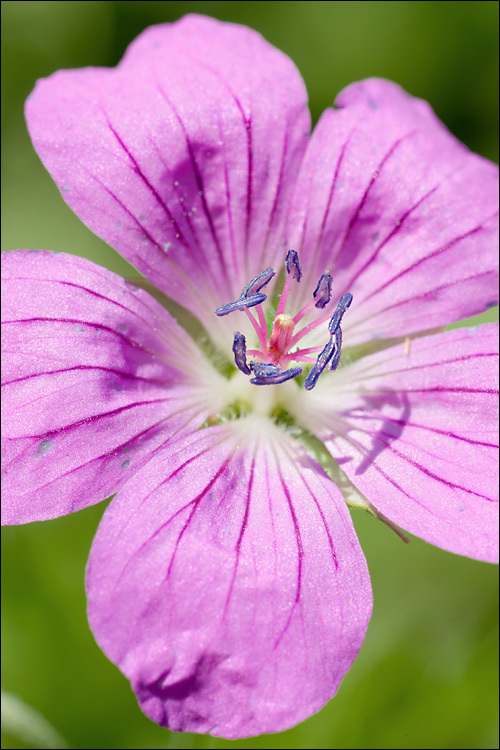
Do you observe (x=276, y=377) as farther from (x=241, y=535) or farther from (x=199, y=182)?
(x=199, y=182)

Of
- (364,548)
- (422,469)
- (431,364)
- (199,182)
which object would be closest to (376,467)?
(422,469)

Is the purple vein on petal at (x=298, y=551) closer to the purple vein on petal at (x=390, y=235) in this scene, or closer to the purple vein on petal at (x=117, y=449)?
the purple vein on petal at (x=117, y=449)

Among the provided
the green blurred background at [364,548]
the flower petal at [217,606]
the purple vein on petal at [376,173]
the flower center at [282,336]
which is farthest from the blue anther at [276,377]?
the green blurred background at [364,548]

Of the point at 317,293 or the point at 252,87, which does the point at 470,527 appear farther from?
the point at 252,87

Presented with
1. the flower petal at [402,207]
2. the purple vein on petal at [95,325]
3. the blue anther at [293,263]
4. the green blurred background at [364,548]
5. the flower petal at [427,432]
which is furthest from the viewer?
the green blurred background at [364,548]

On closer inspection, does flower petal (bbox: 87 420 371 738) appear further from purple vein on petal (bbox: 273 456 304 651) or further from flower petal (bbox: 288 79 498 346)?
flower petal (bbox: 288 79 498 346)

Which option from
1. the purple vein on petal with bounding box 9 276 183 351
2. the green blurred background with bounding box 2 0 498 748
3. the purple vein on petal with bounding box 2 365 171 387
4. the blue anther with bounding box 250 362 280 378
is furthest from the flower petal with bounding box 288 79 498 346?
the green blurred background with bounding box 2 0 498 748

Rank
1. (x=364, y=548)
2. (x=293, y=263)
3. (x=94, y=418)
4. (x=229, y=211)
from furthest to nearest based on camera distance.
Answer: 1. (x=364, y=548)
2. (x=229, y=211)
3. (x=293, y=263)
4. (x=94, y=418)
